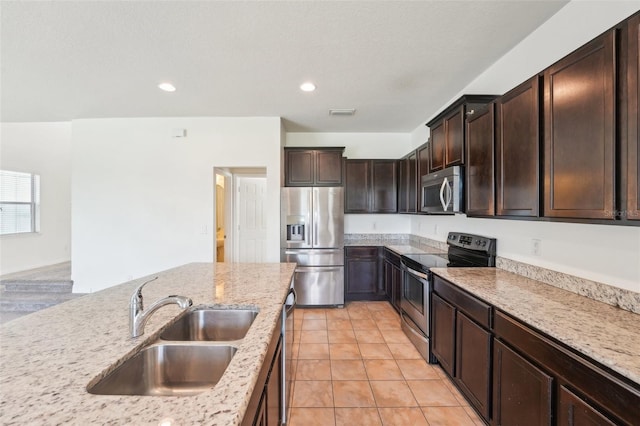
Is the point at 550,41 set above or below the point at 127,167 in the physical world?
above

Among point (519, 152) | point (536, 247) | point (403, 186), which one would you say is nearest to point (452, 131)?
point (519, 152)

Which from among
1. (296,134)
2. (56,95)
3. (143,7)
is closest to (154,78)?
(143,7)

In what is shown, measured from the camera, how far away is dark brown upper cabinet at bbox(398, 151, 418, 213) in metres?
3.67

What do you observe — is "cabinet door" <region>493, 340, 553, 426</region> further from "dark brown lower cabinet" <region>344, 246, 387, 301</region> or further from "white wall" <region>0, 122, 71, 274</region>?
"white wall" <region>0, 122, 71, 274</region>

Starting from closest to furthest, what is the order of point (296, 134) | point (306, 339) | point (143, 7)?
point (143, 7)
point (306, 339)
point (296, 134)

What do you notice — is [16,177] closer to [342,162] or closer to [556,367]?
[342,162]

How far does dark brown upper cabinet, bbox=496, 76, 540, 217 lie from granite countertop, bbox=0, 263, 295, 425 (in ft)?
5.35

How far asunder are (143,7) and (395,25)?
1772 millimetres

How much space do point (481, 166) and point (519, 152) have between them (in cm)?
39

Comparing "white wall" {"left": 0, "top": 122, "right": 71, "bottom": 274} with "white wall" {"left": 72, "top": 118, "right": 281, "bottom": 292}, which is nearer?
"white wall" {"left": 72, "top": 118, "right": 281, "bottom": 292}

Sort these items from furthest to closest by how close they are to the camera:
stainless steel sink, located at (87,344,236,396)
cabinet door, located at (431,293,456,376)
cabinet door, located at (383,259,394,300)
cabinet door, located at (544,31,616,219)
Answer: cabinet door, located at (383,259,394,300)
cabinet door, located at (431,293,456,376)
cabinet door, located at (544,31,616,219)
stainless steel sink, located at (87,344,236,396)

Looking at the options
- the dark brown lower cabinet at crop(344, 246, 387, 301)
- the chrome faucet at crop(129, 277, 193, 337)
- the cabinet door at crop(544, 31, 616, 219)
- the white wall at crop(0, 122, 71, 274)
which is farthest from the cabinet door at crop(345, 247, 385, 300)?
the white wall at crop(0, 122, 71, 274)

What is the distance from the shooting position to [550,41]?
6.23ft

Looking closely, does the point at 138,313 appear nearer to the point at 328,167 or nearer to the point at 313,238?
the point at 313,238
